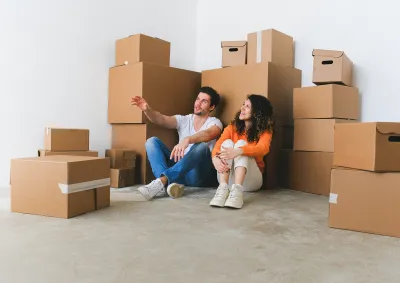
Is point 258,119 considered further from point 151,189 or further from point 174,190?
point 151,189

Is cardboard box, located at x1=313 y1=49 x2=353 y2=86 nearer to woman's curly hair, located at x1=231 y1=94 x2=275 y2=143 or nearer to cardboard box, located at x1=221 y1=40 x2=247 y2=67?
woman's curly hair, located at x1=231 y1=94 x2=275 y2=143

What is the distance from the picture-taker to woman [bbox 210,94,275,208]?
2.20m

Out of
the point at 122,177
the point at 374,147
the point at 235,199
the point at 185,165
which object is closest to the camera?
the point at 374,147

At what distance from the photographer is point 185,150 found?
254 centimetres

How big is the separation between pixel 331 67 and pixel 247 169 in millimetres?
906

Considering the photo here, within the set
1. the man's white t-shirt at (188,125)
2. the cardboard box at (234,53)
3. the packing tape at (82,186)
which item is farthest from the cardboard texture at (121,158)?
the cardboard box at (234,53)

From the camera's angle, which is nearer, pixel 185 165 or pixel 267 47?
pixel 185 165

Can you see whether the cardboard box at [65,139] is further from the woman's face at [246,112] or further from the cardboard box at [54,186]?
the woman's face at [246,112]

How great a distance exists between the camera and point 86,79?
2.91 metres

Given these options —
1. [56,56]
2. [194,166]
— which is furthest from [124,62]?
[194,166]

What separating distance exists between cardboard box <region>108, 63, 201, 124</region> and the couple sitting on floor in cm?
21

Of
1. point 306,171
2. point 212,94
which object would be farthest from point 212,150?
point 306,171

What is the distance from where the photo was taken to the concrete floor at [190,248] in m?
1.11

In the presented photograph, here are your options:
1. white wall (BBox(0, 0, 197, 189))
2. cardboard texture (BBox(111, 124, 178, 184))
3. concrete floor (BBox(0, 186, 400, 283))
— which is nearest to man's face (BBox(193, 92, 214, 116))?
cardboard texture (BBox(111, 124, 178, 184))
